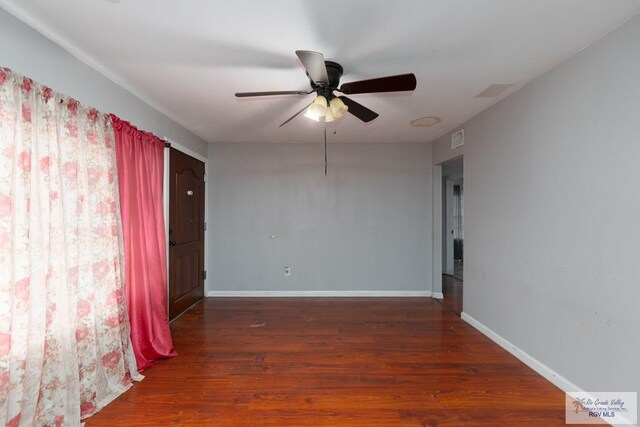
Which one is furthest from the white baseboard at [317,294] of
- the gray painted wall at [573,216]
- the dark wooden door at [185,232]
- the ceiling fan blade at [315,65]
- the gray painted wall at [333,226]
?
the ceiling fan blade at [315,65]

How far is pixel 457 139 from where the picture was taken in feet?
11.4

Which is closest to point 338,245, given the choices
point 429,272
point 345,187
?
point 345,187

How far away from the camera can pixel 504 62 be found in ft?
6.56

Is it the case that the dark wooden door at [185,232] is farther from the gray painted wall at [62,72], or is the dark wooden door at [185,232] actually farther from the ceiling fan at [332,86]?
the ceiling fan at [332,86]

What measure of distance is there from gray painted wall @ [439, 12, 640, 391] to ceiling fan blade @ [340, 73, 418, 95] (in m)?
1.20

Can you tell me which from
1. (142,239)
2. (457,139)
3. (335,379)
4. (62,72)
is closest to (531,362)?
(335,379)

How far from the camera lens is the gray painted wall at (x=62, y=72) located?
4.99 feet

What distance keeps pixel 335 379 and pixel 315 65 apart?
2.21m

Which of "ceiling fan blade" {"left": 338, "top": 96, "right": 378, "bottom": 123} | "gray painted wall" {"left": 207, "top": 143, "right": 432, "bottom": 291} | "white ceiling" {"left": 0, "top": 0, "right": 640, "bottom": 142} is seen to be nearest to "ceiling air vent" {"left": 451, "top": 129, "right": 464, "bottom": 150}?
"gray painted wall" {"left": 207, "top": 143, "right": 432, "bottom": 291}

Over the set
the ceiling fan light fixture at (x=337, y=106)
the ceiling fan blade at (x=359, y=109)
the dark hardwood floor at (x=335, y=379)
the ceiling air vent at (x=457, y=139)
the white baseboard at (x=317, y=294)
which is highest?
the ceiling air vent at (x=457, y=139)

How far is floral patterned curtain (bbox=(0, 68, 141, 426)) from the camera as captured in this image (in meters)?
1.42

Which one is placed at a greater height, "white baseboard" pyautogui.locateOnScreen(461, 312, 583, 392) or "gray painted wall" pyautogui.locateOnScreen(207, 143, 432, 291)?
"gray painted wall" pyautogui.locateOnScreen(207, 143, 432, 291)

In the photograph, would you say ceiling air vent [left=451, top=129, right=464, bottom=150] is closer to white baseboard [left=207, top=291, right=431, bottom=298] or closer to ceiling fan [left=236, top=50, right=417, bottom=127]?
ceiling fan [left=236, top=50, right=417, bottom=127]

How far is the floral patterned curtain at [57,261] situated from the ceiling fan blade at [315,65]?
4.98 ft
